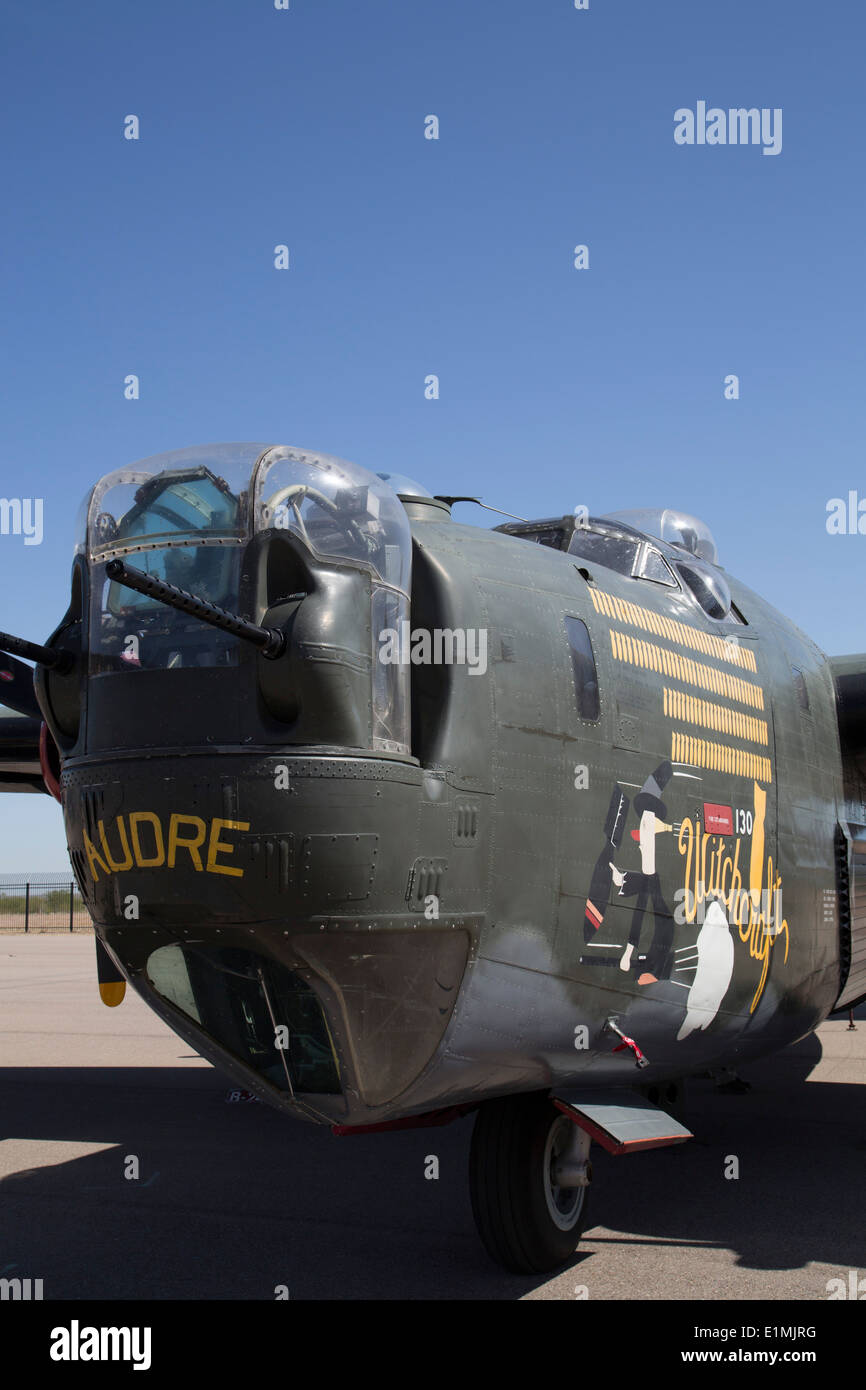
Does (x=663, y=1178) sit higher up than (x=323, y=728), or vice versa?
(x=323, y=728)

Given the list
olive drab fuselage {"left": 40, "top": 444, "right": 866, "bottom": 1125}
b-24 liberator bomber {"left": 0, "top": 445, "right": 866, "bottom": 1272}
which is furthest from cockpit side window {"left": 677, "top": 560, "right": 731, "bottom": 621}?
b-24 liberator bomber {"left": 0, "top": 445, "right": 866, "bottom": 1272}

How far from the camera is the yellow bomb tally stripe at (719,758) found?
286 inches

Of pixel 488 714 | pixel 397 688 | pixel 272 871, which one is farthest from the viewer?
pixel 488 714

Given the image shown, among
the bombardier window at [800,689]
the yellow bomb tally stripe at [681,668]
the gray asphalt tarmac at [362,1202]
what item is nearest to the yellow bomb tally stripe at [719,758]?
the yellow bomb tally stripe at [681,668]

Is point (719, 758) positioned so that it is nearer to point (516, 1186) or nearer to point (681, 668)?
point (681, 668)

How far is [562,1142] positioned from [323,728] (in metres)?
3.37

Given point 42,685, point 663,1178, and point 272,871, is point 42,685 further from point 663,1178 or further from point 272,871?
point 663,1178

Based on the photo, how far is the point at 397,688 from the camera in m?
5.62

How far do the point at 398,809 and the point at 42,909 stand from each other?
6616 cm

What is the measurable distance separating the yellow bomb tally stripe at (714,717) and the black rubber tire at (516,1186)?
2.38 metres

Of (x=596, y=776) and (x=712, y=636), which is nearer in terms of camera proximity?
(x=596, y=776)

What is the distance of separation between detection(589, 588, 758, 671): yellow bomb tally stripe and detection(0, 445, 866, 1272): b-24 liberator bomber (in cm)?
3

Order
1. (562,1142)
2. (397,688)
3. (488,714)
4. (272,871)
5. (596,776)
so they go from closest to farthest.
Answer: (272,871) → (397,688) → (488,714) → (596,776) → (562,1142)

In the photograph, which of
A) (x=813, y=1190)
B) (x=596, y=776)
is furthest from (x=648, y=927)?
(x=813, y=1190)
